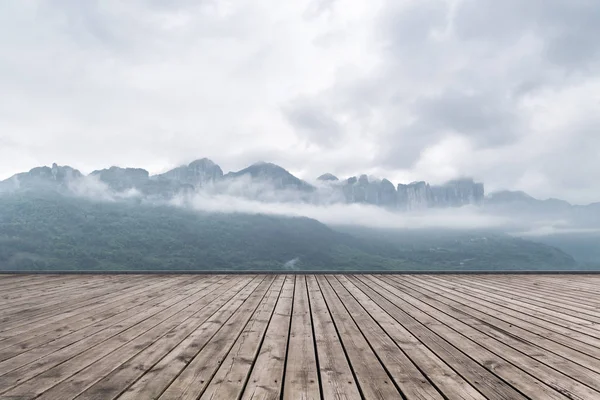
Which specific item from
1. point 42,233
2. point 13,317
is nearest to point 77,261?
point 42,233

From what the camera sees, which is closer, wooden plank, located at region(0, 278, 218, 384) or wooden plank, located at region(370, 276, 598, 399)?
wooden plank, located at region(370, 276, 598, 399)

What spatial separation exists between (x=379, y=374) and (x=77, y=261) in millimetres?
170886

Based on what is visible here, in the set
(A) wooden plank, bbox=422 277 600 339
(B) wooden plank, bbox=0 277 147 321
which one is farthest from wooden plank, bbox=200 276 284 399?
(A) wooden plank, bbox=422 277 600 339

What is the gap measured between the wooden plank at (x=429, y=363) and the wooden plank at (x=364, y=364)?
34 centimetres

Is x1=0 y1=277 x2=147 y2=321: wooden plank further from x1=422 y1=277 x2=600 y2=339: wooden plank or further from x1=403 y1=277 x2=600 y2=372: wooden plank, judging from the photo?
x1=422 y1=277 x2=600 y2=339: wooden plank

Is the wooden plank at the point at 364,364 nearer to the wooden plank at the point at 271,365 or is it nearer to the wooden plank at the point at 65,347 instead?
the wooden plank at the point at 271,365

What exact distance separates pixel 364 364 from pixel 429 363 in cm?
57

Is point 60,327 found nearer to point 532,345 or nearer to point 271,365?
point 271,365

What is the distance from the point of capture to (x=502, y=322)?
4297 millimetres

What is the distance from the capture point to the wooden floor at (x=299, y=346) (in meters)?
2.39

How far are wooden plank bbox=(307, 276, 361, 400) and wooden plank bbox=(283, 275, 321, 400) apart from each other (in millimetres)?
64

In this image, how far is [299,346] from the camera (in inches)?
130

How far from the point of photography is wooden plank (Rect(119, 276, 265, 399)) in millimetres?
2320

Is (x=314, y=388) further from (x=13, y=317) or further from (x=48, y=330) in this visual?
(x=13, y=317)
